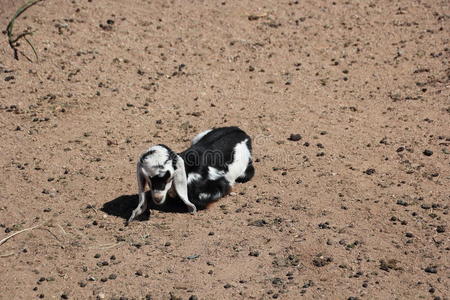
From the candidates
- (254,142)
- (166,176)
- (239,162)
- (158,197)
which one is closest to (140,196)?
(158,197)

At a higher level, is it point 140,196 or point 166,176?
point 166,176

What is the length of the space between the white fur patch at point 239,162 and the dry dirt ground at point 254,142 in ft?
0.60

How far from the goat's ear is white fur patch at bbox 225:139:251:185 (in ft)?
1.93

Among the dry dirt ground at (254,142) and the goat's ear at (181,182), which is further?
the goat's ear at (181,182)

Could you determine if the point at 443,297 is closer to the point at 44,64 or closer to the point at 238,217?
the point at 238,217

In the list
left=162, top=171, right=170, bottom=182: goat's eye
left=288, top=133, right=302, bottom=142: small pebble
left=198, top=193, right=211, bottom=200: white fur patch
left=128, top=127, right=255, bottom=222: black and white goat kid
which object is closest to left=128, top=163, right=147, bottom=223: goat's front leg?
left=128, top=127, right=255, bottom=222: black and white goat kid

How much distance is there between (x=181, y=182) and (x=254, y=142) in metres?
1.65

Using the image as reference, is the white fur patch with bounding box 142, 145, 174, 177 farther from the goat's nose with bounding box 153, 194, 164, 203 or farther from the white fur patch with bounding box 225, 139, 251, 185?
the white fur patch with bounding box 225, 139, 251, 185

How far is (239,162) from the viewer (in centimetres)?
832

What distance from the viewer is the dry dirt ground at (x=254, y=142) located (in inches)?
267

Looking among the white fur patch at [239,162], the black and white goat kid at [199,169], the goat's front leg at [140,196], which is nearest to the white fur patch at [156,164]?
the black and white goat kid at [199,169]

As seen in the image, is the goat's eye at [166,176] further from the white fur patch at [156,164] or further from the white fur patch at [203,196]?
the white fur patch at [203,196]

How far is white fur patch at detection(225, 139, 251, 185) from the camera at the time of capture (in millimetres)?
8211

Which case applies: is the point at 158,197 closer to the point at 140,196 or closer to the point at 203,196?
the point at 140,196
